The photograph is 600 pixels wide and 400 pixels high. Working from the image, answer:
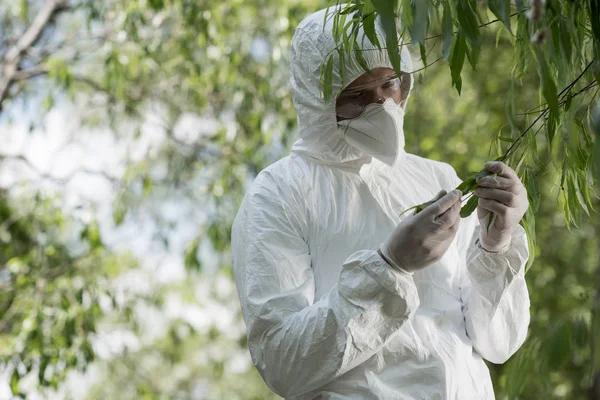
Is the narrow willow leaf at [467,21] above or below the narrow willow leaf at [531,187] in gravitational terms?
above

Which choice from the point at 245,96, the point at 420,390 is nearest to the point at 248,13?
the point at 245,96

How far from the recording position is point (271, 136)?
493 centimetres

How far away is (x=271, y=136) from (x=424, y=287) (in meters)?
3.10

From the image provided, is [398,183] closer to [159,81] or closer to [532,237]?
A: [532,237]

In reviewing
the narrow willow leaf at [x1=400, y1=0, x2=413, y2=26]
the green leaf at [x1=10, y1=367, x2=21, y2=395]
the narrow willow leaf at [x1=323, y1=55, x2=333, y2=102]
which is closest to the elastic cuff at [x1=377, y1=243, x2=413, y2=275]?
the narrow willow leaf at [x1=323, y1=55, x2=333, y2=102]

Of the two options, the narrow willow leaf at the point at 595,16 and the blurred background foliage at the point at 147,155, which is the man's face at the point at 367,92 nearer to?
the narrow willow leaf at the point at 595,16

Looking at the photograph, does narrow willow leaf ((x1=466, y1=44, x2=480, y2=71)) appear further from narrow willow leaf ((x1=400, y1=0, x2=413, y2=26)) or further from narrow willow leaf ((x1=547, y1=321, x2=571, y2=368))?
narrow willow leaf ((x1=547, y1=321, x2=571, y2=368))

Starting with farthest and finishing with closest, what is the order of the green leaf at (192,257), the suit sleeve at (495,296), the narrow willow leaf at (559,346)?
1. the green leaf at (192,257)
2. the suit sleeve at (495,296)
3. the narrow willow leaf at (559,346)

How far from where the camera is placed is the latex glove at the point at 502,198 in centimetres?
170

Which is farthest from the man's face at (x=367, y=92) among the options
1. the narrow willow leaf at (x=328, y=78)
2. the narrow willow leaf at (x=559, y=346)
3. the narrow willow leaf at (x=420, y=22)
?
the narrow willow leaf at (x=559, y=346)

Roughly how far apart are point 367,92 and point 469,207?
1.16ft

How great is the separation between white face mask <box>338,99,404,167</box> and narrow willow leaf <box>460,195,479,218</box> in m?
A: 0.23

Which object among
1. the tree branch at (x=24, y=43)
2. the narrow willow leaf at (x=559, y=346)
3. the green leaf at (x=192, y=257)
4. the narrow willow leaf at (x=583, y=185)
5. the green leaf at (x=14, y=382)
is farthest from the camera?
the tree branch at (x=24, y=43)

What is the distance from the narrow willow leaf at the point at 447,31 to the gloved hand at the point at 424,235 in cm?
39
